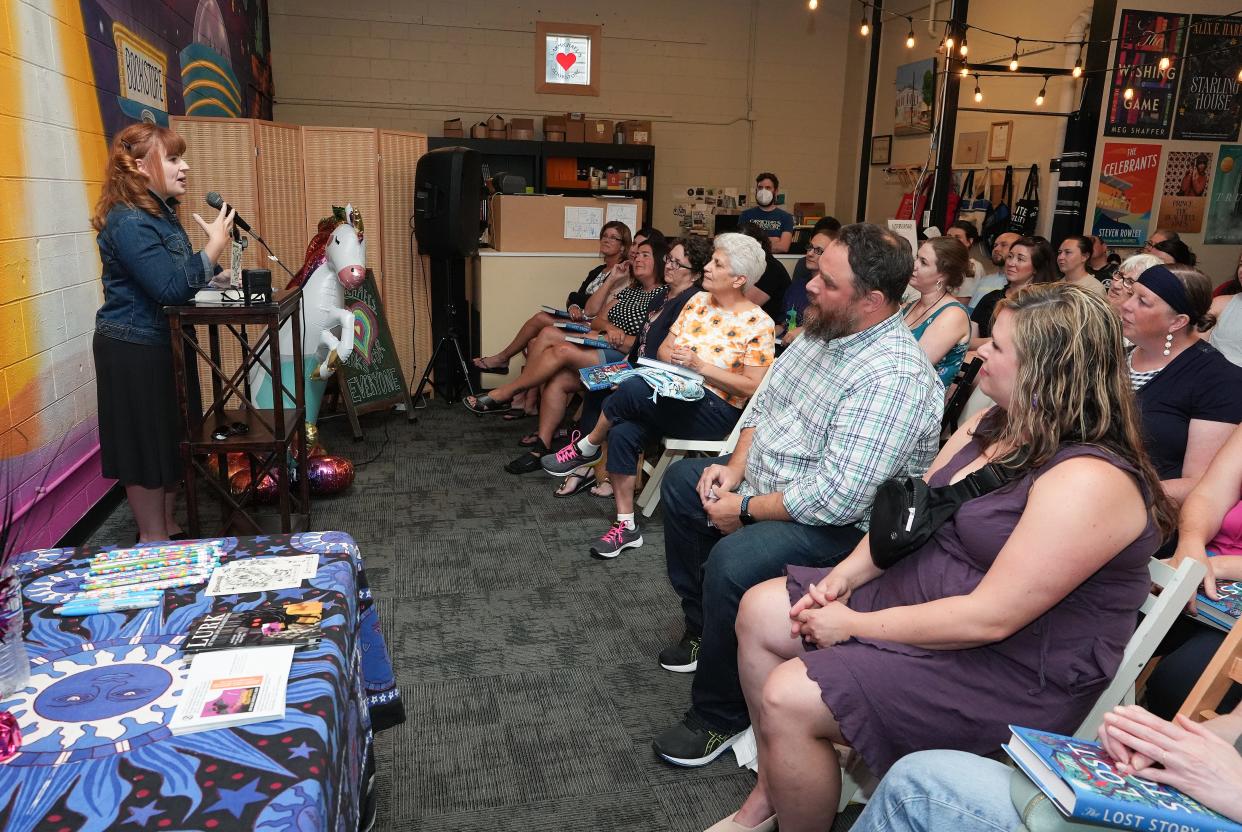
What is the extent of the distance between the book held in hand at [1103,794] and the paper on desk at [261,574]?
1.20 meters

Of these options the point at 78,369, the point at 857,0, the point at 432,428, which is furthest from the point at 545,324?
the point at 857,0

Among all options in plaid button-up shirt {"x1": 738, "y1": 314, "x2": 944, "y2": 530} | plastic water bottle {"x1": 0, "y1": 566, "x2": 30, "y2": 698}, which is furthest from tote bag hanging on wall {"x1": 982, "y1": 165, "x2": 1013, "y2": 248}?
plastic water bottle {"x1": 0, "y1": 566, "x2": 30, "y2": 698}

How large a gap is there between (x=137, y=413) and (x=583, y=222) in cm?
336

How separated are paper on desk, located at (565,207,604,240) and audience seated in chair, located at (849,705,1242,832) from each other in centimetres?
463

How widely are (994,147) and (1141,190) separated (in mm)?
1221

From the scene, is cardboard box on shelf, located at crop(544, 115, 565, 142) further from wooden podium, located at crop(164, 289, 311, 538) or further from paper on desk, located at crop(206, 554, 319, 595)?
paper on desk, located at crop(206, 554, 319, 595)

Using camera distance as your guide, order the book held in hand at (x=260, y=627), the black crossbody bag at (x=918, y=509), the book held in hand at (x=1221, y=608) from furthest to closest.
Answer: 1. the book held in hand at (x=1221, y=608)
2. the black crossbody bag at (x=918, y=509)
3. the book held in hand at (x=260, y=627)

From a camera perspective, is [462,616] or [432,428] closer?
[462,616]

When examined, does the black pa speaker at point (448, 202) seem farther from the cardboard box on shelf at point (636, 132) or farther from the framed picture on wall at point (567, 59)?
the framed picture on wall at point (567, 59)

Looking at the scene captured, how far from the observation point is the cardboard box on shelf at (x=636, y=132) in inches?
320

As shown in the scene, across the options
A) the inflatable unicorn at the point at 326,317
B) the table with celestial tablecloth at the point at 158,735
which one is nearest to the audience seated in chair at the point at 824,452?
the table with celestial tablecloth at the point at 158,735

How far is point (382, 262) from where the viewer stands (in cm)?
516

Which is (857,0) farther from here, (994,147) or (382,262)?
(382,262)

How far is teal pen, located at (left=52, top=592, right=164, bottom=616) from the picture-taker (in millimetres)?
1405
